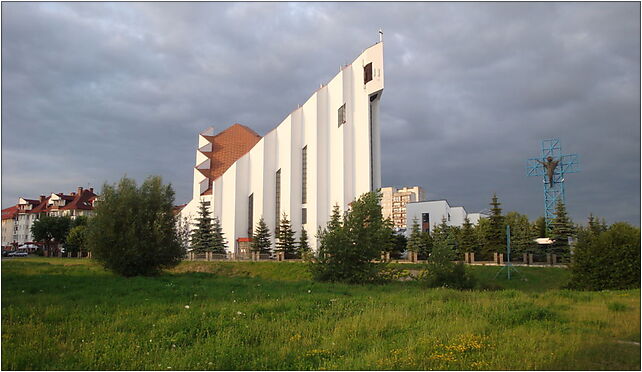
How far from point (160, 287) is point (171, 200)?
9935 millimetres

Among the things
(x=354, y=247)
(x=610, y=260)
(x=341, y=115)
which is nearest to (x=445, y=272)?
(x=354, y=247)

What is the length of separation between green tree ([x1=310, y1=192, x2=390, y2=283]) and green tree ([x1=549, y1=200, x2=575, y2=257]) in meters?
29.0

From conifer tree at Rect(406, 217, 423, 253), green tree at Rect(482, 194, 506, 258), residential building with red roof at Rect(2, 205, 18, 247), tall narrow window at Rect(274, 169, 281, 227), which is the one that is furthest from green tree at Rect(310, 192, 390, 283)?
residential building with red roof at Rect(2, 205, 18, 247)

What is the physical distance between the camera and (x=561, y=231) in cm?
4438

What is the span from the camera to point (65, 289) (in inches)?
648

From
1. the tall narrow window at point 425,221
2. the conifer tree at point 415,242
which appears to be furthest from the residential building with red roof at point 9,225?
the conifer tree at point 415,242

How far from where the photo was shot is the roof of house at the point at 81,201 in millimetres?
94562

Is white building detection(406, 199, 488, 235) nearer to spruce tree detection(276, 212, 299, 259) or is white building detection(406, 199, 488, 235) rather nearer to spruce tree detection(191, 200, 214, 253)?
spruce tree detection(276, 212, 299, 259)

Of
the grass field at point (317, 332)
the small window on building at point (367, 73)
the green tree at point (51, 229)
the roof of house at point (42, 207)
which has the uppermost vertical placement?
the small window on building at point (367, 73)

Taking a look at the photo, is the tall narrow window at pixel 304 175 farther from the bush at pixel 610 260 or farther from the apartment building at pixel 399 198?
the apartment building at pixel 399 198

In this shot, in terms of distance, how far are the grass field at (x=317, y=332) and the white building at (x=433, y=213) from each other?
210 ft

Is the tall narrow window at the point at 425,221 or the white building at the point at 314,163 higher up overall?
the white building at the point at 314,163

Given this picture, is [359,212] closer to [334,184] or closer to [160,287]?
[160,287]

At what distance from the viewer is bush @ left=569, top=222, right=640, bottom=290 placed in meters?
17.6
